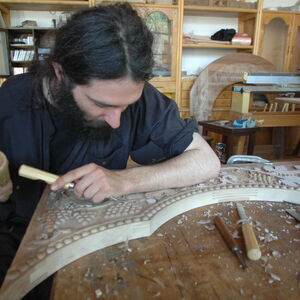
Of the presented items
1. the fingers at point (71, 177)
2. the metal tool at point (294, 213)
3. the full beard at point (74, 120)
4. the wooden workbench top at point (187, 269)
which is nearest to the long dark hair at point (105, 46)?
the full beard at point (74, 120)

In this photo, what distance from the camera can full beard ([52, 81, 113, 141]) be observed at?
123 cm

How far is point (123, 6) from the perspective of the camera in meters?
1.16

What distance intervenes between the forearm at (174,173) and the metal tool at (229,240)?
27 cm

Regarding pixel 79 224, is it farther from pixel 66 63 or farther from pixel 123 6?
pixel 123 6

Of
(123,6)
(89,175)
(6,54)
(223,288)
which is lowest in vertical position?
(223,288)

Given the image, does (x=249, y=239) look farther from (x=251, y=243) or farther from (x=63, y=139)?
(x=63, y=139)

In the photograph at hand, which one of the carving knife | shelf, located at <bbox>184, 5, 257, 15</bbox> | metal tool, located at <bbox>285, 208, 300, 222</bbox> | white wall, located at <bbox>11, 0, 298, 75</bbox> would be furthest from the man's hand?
white wall, located at <bbox>11, 0, 298, 75</bbox>

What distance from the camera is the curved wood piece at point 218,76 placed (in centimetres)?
413

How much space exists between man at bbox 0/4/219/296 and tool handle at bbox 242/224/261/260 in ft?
1.20

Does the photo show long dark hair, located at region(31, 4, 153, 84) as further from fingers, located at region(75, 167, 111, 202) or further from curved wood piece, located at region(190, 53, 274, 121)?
curved wood piece, located at region(190, 53, 274, 121)

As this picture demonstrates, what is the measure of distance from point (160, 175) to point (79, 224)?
41 cm

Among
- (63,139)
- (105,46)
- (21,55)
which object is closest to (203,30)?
(21,55)

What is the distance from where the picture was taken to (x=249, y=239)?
2.82 feet

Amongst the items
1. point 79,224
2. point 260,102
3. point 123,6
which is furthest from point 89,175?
point 260,102
